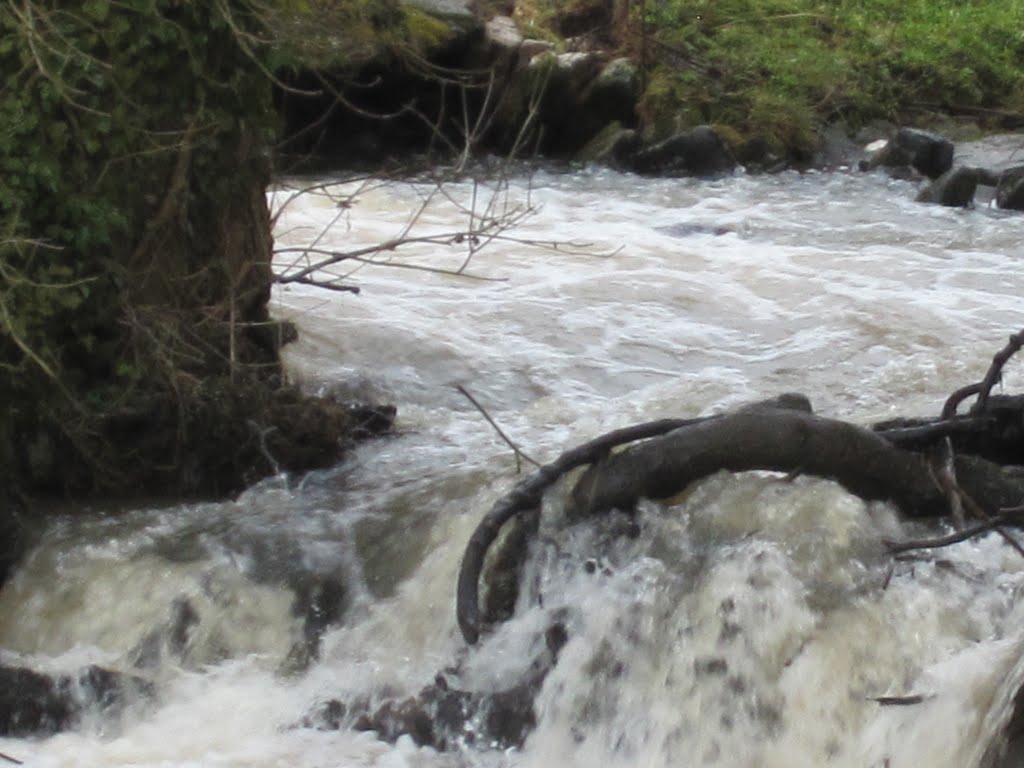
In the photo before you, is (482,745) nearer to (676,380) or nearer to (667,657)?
(667,657)

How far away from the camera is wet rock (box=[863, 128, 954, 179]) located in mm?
12547

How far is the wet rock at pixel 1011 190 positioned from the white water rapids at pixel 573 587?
361 centimetres

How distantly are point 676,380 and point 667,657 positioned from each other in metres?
2.66

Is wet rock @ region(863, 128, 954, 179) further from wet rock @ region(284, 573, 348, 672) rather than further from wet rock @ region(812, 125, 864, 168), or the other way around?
wet rock @ region(284, 573, 348, 672)

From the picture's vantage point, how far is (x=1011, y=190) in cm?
1107

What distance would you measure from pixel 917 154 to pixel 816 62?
2.57m

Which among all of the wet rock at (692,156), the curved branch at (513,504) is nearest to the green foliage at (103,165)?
the curved branch at (513,504)

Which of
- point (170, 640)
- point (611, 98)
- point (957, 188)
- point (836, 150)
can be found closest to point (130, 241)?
point (170, 640)

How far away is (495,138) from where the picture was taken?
13820 millimetres

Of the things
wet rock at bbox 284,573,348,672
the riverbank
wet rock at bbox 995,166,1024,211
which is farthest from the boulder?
wet rock at bbox 284,573,348,672

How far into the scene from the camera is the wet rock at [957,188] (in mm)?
11164

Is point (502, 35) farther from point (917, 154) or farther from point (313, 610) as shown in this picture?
point (313, 610)

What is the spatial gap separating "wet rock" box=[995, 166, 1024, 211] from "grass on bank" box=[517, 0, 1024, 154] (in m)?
2.33

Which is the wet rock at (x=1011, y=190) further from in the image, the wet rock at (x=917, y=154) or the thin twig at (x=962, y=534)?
the thin twig at (x=962, y=534)
